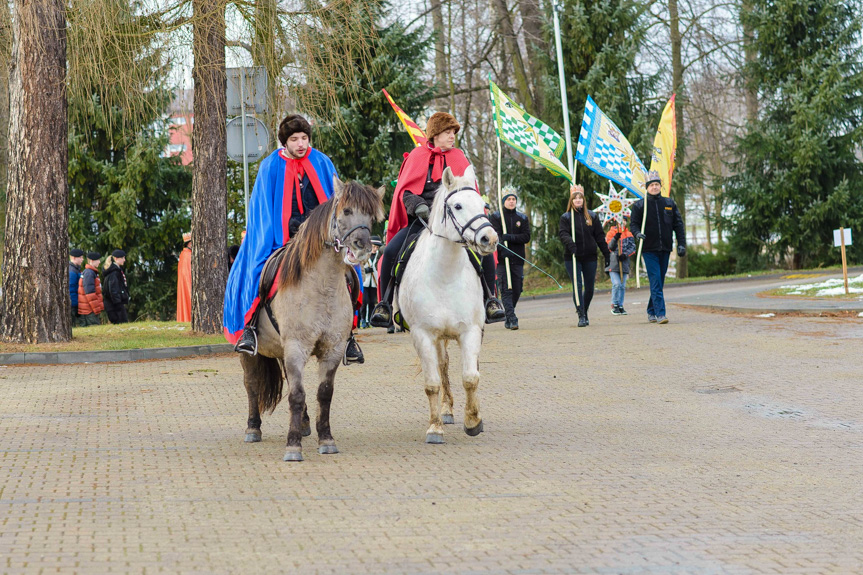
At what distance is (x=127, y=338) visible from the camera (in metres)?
16.9

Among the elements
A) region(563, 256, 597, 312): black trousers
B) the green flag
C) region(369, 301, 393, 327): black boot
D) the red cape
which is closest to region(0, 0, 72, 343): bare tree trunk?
region(563, 256, 597, 312): black trousers

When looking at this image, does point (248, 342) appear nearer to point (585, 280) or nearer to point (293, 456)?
point (293, 456)

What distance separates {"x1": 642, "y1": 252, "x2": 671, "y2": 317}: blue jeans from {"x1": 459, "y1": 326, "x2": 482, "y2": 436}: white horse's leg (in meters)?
9.87

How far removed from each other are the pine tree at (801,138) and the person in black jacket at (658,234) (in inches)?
784

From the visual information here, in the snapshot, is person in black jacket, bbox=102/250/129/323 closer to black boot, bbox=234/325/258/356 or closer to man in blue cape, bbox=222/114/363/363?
man in blue cape, bbox=222/114/363/363

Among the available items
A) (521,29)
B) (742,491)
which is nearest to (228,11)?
(742,491)

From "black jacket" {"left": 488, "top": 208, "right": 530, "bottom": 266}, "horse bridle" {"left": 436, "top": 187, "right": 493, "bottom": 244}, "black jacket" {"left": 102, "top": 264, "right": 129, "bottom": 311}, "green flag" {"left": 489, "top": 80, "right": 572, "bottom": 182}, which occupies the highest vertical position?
"green flag" {"left": 489, "top": 80, "right": 572, "bottom": 182}

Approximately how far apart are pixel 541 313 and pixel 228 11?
985cm

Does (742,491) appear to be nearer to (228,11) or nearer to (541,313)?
(228,11)

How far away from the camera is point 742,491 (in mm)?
6082

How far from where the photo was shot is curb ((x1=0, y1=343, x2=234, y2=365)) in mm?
14352

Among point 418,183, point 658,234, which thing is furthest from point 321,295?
point 658,234

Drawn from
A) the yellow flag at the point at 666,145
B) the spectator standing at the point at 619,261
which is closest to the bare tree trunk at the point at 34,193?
the spectator standing at the point at 619,261

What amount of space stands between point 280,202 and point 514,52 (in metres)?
28.7
